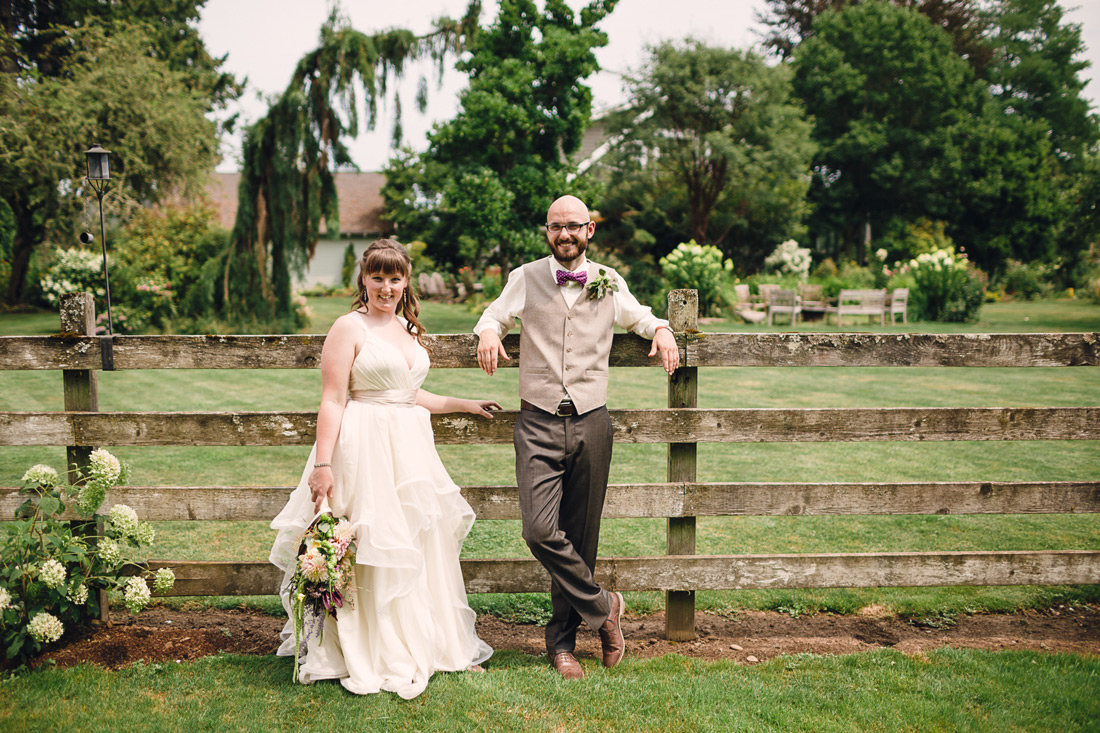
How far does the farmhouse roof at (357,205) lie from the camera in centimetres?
4112

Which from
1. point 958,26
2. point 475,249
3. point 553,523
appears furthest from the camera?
point 958,26

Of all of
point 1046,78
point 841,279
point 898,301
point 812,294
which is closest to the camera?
point 898,301

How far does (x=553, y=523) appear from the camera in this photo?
3328 mm

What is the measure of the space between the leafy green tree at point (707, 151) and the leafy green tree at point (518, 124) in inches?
391

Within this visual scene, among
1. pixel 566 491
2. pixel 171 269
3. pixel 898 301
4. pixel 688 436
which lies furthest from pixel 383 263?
pixel 898 301

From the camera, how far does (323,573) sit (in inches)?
123

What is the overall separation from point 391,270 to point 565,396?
3.11 feet

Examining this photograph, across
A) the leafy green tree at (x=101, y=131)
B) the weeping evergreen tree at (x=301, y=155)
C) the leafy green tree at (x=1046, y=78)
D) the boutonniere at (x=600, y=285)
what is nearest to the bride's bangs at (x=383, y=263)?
the boutonniere at (x=600, y=285)

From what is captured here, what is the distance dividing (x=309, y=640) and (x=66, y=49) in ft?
101

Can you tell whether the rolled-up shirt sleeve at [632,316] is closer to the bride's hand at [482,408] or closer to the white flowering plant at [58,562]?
the bride's hand at [482,408]

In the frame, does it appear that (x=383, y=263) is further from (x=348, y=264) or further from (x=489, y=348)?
(x=348, y=264)

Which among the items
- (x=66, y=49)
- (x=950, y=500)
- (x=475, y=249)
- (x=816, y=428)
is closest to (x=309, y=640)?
(x=816, y=428)

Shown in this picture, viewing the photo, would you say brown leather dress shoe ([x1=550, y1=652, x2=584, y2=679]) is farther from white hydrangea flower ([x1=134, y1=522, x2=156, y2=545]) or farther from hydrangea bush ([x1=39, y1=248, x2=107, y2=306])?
hydrangea bush ([x1=39, y1=248, x2=107, y2=306])

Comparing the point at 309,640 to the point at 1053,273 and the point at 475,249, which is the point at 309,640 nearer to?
the point at 475,249
